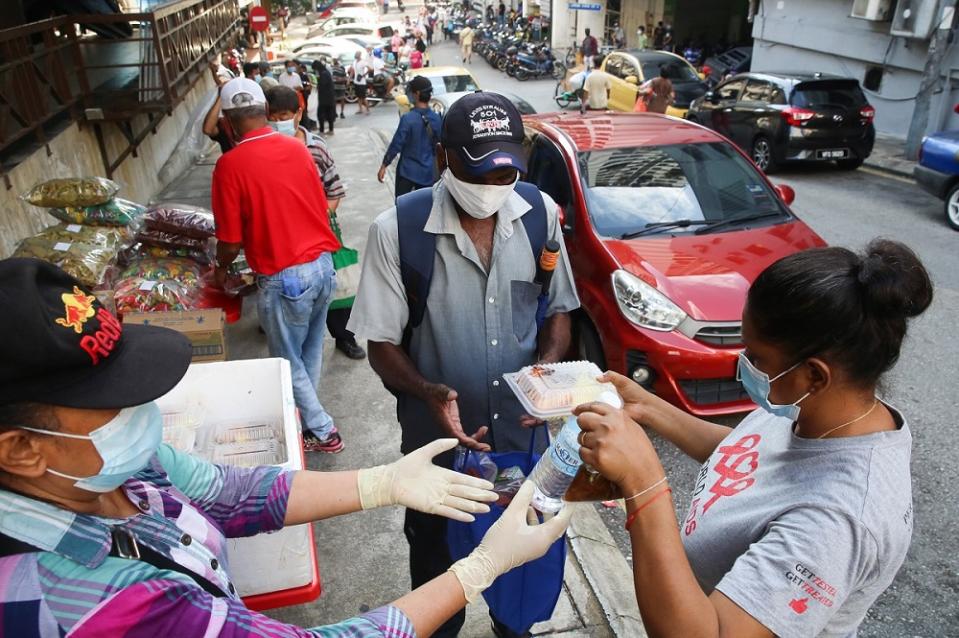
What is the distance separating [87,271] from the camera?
12.5ft

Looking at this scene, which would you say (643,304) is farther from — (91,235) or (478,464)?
(91,235)

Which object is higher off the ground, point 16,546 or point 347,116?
point 16,546

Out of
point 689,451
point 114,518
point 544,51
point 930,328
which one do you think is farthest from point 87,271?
point 544,51

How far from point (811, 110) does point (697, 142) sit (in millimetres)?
6530

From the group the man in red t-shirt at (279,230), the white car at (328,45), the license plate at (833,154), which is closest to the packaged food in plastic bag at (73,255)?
the man in red t-shirt at (279,230)

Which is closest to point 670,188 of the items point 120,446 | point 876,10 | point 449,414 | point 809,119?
point 449,414

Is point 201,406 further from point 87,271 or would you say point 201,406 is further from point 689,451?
point 689,451

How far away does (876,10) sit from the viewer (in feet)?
44.0

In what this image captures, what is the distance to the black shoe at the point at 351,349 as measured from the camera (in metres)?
5.06

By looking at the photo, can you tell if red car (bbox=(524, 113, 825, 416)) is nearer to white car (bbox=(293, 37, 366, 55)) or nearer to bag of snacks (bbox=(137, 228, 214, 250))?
bag of snacks (bbox=(137, 228, 214, 250))

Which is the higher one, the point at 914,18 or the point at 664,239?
the point at 914,18

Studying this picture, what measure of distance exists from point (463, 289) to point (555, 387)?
1.57 ft

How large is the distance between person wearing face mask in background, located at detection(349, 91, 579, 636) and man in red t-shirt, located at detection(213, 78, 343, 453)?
1382mm

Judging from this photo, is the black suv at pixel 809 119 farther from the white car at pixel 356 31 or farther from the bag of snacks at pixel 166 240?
the white car at pixel 356 31
